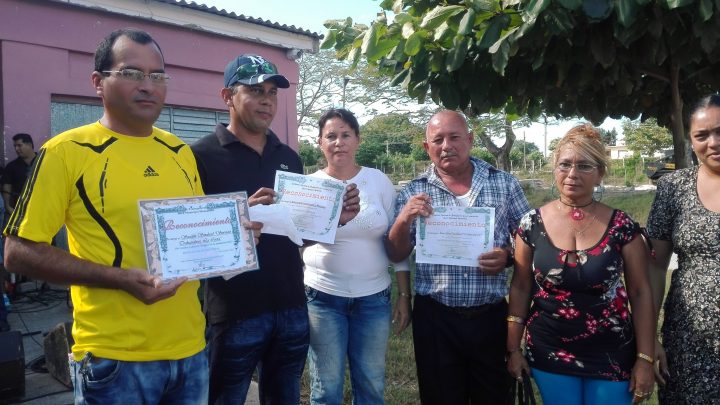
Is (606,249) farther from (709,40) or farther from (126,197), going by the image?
(126,197)

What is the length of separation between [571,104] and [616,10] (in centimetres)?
148

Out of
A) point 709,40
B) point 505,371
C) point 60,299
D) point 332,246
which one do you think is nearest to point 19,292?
point 60,299

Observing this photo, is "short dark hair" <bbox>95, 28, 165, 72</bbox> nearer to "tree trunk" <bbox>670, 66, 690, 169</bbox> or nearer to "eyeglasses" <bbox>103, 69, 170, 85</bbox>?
"eyeglasses" <bbox>103, 69, 170, 85</bbox>

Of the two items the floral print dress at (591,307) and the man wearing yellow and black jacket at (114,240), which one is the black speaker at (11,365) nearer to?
the man wearing yellow and black jacket at (114,240)

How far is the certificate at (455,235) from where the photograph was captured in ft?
9.45

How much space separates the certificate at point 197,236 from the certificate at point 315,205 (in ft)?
1.72

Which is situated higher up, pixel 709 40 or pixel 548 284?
pixel 709 40

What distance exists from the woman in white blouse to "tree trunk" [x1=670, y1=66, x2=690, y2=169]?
1785 millimetres

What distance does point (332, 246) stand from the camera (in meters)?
3.10

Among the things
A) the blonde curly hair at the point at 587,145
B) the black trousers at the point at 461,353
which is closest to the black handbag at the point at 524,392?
the black trousers at the point at 461,353

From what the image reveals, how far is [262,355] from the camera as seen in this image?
8.98ft

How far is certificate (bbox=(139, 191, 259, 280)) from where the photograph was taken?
2.00m

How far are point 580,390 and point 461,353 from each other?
2.07 ft


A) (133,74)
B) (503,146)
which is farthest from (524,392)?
(503,146)
